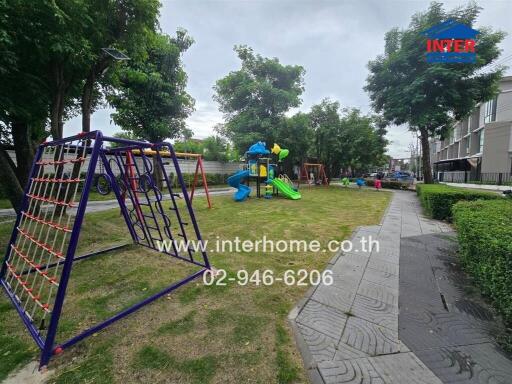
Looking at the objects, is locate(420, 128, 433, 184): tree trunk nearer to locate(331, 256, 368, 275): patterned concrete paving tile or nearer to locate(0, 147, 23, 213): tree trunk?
locate(331, 256, 368, 275): patterned concrete paving tile

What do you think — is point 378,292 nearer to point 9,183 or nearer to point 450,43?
point 9,183

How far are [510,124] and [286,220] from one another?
24.9m

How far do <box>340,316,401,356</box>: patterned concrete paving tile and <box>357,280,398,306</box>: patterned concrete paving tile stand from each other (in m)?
0.59

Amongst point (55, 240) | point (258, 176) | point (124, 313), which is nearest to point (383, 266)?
point (124, 313)

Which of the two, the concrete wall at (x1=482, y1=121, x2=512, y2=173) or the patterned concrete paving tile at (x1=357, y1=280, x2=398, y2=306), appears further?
the concrete wall at (x1=482, y1=121, x2=512, y2=173)

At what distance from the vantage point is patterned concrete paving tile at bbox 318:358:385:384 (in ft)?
5.54

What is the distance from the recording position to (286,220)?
21.9 feet

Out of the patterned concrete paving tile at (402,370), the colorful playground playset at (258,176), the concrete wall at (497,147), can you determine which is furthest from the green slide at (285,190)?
the concrete wall at (497,147)

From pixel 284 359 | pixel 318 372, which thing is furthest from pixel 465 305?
pixel 284 359

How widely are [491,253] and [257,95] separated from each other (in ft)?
67.7

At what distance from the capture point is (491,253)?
2545 mm

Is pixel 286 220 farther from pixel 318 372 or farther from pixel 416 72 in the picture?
pixel 416 72

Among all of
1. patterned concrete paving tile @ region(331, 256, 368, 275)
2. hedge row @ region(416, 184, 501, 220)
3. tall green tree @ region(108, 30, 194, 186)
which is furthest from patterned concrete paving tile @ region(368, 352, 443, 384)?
tall green tree @ region(108, 30, 194, 186)

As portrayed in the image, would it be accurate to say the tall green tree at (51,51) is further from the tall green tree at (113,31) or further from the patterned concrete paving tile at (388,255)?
the patterned concrete paving tile at (388,255)
